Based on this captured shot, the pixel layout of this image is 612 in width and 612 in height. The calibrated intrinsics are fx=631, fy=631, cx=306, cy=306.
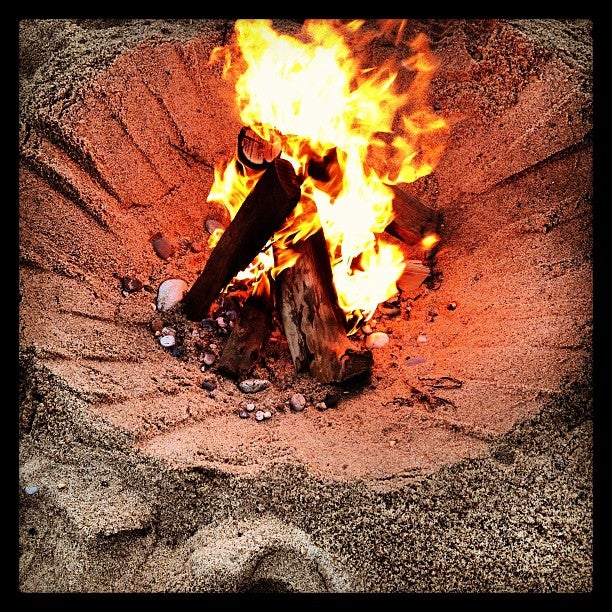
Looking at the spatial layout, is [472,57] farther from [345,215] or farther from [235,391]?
[235,391]

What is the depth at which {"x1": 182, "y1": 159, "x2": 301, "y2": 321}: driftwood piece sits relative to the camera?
2.02 m

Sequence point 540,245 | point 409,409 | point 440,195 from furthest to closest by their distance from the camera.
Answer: point 440,195, point 540,245, point 409,409

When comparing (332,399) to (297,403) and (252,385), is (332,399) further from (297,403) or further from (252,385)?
(252,385)

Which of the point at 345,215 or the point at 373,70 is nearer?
the point at 345,215

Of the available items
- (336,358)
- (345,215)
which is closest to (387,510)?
(336,358)

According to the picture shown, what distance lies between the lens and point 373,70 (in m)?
2.75

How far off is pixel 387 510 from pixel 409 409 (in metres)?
0.40

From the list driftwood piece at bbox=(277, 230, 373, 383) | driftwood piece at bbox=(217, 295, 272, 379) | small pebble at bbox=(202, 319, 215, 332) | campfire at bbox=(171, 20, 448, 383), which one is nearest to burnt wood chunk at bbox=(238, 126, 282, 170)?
campfire at bbox=(171, 20, 448, 383)

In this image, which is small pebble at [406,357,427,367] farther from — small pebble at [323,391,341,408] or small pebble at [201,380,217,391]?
small pebble at [201,380,217,391]

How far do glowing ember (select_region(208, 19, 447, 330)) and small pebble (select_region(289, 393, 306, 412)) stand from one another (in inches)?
16.6

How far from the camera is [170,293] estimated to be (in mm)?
2355

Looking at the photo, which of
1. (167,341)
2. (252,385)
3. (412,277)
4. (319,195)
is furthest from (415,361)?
(167,341)

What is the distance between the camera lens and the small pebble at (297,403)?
205cm

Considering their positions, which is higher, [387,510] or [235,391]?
[235,391]
